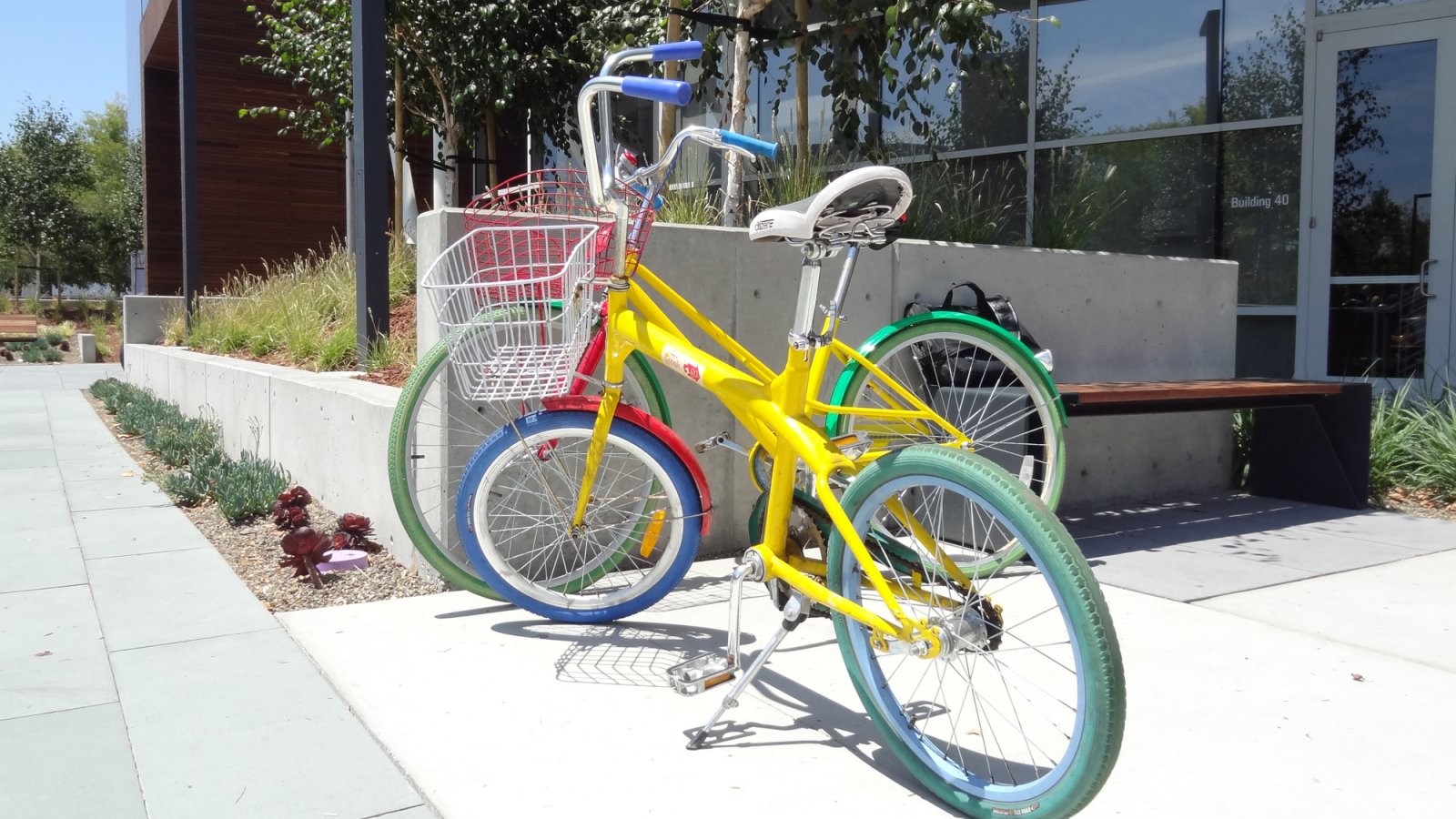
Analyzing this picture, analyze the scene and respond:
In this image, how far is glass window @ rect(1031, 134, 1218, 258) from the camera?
334 inches

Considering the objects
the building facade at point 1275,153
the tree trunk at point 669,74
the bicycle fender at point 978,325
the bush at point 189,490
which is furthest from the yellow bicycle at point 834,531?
the building facade at point 1275,153

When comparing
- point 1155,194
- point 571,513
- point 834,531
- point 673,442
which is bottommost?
point 571,513

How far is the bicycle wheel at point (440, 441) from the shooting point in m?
3.55

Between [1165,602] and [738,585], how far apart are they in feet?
6.25

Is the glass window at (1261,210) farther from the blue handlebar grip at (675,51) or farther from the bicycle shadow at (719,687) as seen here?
the blue handlebar grip at (675,51)

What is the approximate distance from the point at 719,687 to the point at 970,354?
226 centimetres

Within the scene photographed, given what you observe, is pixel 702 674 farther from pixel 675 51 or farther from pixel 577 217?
pixel 675 51

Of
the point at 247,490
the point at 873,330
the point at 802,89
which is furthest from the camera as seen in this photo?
the point at 802,89

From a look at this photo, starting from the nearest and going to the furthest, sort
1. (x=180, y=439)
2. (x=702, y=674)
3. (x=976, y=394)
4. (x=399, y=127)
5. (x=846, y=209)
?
(x=846, y=209) → (x=702, y=674) → (x=976, y=394) → (x=180, y=439) → (x=399, y=127)

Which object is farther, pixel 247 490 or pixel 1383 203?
pixel 1383 203

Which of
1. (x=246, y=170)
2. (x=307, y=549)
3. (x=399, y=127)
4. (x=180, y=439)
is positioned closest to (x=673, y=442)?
(x=307, y=549)

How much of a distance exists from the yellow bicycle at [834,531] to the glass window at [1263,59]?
6.08m

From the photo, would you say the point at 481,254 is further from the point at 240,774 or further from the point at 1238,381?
the point at 1238,381

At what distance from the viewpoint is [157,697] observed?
287cm
